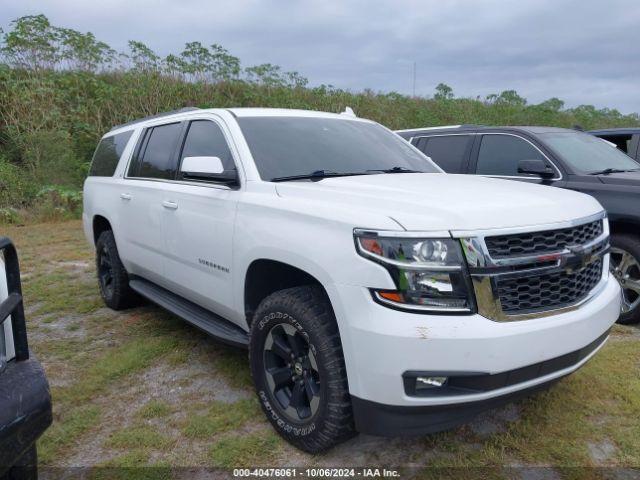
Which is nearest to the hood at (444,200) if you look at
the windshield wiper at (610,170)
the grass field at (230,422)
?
the grass field at (230,422)

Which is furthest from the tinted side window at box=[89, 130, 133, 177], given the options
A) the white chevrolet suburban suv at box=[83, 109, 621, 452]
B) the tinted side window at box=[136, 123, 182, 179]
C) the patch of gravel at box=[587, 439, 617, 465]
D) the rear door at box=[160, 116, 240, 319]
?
the patch of gravel at box=[587, 439, 617, 465]

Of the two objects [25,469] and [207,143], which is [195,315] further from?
Result: [25,469]

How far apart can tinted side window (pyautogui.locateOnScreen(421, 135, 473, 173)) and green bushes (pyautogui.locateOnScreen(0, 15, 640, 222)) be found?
8078 millimetres

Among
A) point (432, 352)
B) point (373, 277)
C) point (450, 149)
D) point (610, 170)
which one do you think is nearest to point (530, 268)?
point (432, 352)

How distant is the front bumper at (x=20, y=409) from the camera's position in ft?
5.85

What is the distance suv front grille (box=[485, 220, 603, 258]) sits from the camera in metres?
2.27

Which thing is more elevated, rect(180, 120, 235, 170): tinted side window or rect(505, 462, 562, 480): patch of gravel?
rect(180, 120, 235, 170): tinted side window

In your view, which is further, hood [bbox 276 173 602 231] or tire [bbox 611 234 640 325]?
tire [bbox 611 234 640 325]

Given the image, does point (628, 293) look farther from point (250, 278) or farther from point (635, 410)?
point (250, 278)

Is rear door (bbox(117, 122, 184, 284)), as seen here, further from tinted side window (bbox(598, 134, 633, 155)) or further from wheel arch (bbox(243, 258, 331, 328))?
tinted side window (bbox(598, 134, 633, 155))

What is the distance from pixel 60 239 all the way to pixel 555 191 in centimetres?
834

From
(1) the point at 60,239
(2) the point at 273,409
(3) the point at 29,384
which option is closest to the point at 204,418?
(2) the point at 273,409

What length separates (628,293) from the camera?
4.59 m

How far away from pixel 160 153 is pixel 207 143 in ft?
2.62
